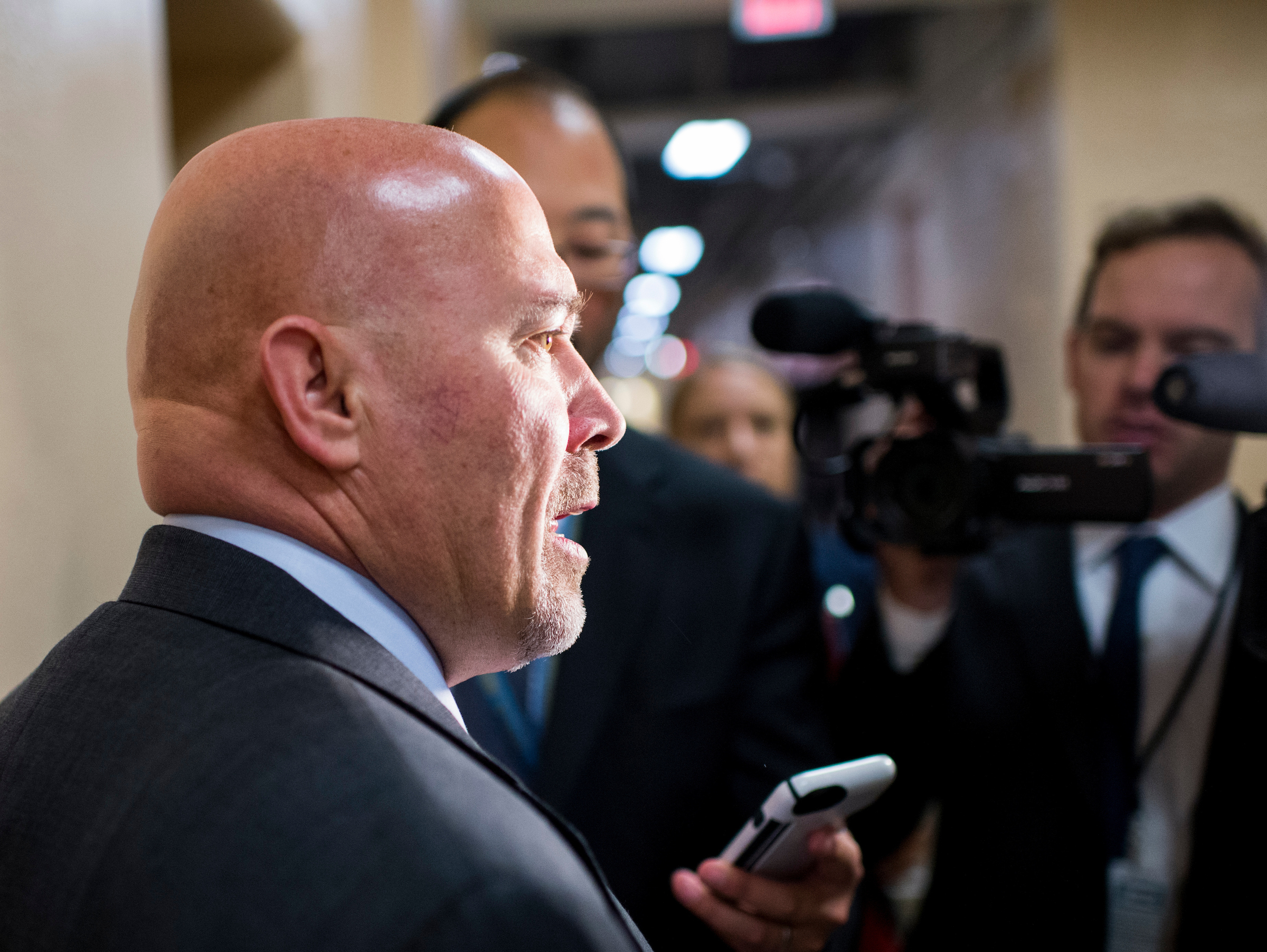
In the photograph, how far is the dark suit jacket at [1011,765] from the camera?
3.04 feet

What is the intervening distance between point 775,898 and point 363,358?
0.53 meters

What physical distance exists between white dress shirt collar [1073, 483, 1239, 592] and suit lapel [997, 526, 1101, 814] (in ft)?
0.20

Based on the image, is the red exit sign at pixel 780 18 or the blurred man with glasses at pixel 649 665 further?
the red exit sign at pixel 780 18

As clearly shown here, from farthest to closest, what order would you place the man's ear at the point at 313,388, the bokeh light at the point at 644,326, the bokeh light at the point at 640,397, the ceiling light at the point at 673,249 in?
the bokeh light at the point at 640,397 → the bokeh light at the point at 644,326 → the ceiling light at the point at 673,249 → the man's ear at the point at 313,388

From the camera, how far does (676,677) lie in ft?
3.05

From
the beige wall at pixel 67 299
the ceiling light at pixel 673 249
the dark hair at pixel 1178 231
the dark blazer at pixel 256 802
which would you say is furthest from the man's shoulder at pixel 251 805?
the ceiling light at pixel 673 249

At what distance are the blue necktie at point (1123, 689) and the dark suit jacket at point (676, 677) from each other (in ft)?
0.95

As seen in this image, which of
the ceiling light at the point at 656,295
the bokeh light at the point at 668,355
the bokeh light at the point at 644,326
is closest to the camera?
the ceiling light at the point at 656,295

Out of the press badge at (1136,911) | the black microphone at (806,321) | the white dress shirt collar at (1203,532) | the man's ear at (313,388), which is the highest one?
the black microphone at (806,321)

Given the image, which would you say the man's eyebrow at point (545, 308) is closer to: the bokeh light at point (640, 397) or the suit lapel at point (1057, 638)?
the suit lapel at point (1057, 638)

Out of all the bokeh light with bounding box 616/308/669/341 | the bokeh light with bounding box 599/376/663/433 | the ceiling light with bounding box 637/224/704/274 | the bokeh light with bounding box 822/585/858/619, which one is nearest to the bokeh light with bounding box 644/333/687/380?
the bokeh light with bounding box 616/308/669/341

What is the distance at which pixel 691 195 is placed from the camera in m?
5.62

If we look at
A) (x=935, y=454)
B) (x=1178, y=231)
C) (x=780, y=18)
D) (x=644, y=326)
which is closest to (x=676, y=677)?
(x=935, y=454)

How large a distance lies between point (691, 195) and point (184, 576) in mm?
5423
